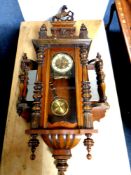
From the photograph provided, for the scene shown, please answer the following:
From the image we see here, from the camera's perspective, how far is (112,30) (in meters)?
1.43

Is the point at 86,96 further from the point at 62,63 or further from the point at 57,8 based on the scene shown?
the point at 57,8

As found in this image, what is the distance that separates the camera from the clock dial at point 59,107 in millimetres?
872

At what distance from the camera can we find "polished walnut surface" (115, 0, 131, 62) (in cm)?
111

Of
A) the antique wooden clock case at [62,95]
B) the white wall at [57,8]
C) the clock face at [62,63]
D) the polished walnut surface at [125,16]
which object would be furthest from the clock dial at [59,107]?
the white wall at [57,8]

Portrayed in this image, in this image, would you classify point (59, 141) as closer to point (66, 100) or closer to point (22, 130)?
point (66, 100)

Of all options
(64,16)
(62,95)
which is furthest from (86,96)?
(64,16)

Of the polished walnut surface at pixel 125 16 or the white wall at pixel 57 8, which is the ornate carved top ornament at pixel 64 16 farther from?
the polished walnut surface at pixel 125 16

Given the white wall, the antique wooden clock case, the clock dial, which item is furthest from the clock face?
the white wall

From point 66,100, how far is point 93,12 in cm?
70

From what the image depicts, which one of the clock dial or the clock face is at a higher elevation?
the clock face

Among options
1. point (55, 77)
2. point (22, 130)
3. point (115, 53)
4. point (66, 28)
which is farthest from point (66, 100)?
point (115, 53)

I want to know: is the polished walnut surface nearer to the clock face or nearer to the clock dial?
the clock face

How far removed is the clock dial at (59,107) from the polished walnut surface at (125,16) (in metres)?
0.44

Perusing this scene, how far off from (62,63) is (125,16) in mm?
514
